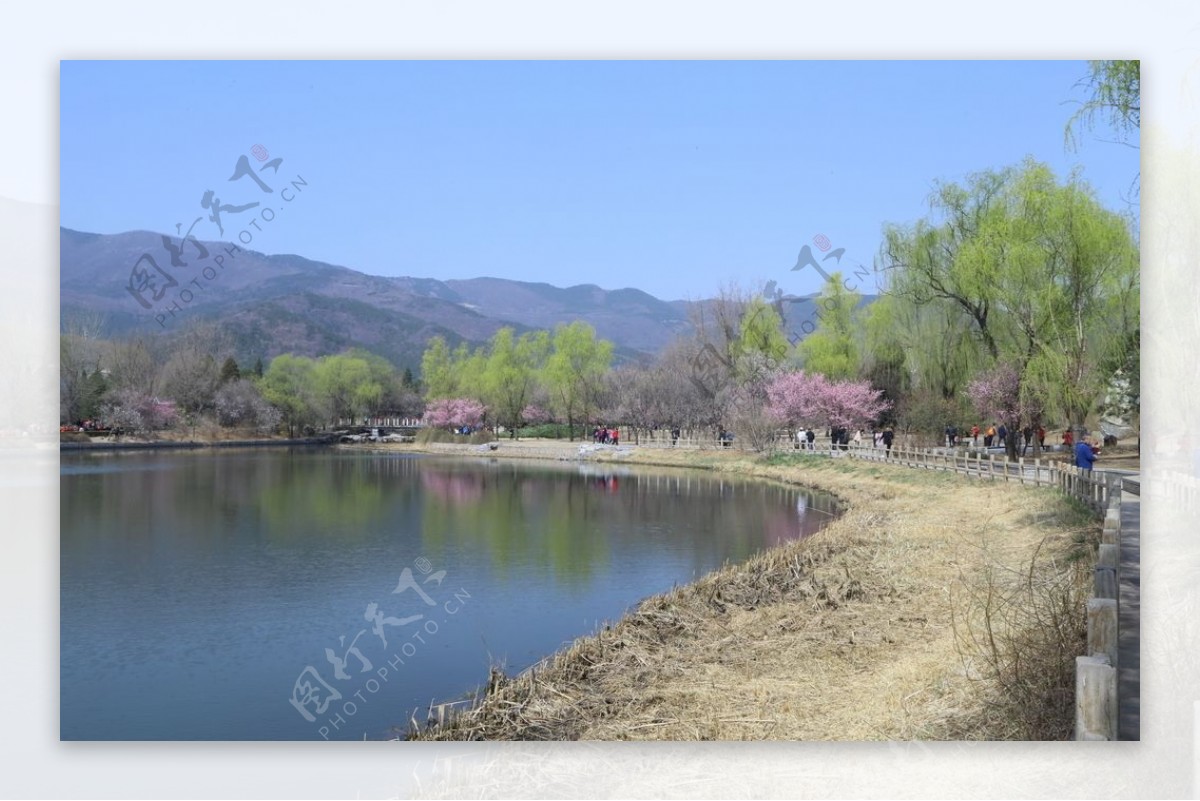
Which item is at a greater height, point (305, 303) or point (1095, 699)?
point (305, 303)

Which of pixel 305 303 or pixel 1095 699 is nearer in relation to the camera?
pixel 1095 699

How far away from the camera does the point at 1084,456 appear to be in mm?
9406

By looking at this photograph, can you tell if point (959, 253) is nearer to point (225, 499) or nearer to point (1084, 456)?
point (1084, 456)

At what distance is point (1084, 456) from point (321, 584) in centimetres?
666

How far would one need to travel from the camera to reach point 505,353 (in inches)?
1564

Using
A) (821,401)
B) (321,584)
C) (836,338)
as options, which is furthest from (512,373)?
(321,584)

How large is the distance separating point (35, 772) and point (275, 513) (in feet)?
29.0

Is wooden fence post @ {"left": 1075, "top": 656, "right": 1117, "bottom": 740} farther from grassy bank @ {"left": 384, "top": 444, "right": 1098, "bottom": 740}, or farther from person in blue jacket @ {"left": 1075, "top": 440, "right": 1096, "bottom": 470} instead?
person in blue jacket @ {"left": 1075, "top": 440, "right": 1096, "bottom": 470}

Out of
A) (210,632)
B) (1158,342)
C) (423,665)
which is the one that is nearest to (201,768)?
(423,665)

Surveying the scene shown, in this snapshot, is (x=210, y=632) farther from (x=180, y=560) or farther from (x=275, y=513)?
(x=275, y=513)

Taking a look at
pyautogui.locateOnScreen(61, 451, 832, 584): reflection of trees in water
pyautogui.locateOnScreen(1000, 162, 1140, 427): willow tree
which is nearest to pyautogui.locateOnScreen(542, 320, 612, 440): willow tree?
pyautogui.locateOnScreen(61, 451, 832, 584): reflection of trees in water

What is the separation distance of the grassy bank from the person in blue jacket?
1.59 feet

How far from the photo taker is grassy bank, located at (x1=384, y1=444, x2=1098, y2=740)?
4461 millimetres

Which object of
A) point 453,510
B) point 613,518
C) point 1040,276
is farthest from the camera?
point 453,510
